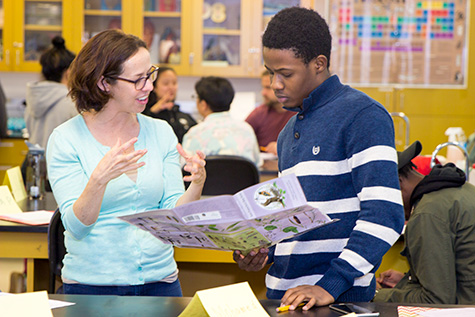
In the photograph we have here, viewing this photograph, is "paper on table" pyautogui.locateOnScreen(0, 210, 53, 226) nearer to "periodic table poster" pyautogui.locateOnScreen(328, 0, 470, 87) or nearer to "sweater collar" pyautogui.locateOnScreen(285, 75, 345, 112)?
"sweater collar" pyautogui.locateOnScreen(285, 75, 345, 112)

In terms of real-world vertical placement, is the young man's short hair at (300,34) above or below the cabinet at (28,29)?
below

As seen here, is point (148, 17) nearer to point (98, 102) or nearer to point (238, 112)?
point (238, 112)

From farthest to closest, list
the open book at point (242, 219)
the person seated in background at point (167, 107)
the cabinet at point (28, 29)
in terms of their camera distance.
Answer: the cabinet at point (28, 29)
the person seated in background at point (167, 107)
the open book at point (242, 219)

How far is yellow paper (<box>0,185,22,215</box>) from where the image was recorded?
2410 millimetres

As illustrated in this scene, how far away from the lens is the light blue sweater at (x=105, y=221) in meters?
1.49

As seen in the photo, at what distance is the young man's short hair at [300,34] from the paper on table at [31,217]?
1.30 m

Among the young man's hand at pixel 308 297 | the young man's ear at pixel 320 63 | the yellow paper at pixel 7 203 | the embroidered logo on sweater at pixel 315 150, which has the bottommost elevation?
the yellow paper at pixel 7 203

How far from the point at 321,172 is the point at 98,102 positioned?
0.61 meters

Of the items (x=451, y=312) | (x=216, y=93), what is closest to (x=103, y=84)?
(x=451, y=312)

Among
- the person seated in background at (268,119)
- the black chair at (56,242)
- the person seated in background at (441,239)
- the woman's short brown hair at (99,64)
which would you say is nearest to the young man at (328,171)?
the woman's short brown hair at (99,64)

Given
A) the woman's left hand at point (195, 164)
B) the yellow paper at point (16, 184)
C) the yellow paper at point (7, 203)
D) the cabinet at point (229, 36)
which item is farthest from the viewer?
the cabinet at point (229, 36)

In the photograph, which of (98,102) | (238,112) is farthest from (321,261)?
(238,112)

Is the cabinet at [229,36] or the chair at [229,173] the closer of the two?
the chair at [229,173]

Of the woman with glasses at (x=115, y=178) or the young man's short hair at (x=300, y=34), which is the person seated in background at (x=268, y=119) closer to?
the woman with glasses at (x=115, y=178)
